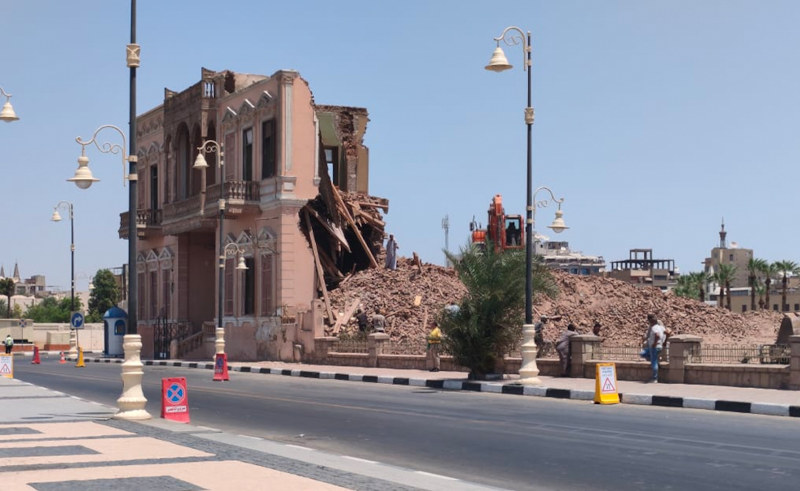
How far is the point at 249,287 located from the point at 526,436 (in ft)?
104

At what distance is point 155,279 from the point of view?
56344 mm

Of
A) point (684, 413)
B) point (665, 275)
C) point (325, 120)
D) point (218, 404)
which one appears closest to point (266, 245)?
point (325, 120)

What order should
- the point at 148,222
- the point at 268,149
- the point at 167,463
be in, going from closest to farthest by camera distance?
1. the point at 167,463
2. the point at 268,149
3. the point at 148,222

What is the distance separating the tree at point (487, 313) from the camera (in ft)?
87.9

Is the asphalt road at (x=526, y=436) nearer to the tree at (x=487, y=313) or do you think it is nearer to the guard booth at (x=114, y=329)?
the tree at (x=487, y=313)

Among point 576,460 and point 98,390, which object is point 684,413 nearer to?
point 576,460

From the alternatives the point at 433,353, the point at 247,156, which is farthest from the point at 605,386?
the point at 247,156

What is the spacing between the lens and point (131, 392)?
55.1 feet

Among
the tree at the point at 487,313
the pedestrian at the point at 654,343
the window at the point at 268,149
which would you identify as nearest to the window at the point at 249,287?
the window at the point at 268,149

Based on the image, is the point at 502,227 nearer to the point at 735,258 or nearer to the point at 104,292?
the point at 104,292

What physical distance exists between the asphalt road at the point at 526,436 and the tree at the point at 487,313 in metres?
2.58

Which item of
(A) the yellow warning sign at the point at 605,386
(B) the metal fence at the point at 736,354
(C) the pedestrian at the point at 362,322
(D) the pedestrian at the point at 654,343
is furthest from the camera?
(C) the pedestrian at the point at 362,322

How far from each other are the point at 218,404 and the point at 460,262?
881 cm

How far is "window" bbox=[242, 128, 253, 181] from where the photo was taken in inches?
1768
